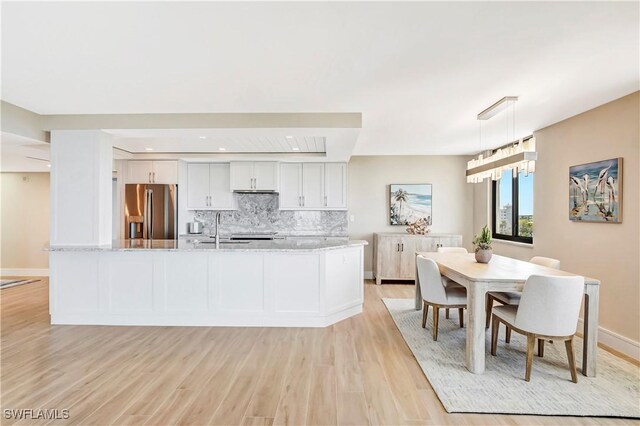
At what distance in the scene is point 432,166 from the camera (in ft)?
22.6

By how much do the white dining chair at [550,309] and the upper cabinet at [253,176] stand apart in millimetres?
4556

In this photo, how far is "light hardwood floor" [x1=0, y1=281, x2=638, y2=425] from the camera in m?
2.24

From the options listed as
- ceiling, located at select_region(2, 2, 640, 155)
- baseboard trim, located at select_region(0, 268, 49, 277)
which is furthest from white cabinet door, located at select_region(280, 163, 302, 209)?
baseboard trim, located at select_region(0, 268, 49, 277)

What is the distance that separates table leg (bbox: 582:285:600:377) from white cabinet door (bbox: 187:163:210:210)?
570cm

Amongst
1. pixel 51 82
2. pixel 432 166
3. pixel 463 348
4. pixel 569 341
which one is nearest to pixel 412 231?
pixel 432 166

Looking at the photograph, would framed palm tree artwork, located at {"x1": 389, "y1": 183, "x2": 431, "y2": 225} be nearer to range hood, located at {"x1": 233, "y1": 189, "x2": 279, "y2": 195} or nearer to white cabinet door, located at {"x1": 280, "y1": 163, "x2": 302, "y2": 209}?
white cabinet door, located at {"x1": 280, "y1": 163, "x2": 302, "y2": 209}

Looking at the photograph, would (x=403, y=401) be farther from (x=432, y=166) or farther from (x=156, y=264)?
(x=432, y=166)

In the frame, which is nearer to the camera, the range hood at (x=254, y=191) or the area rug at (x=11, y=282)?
the area rug at (x=11, y=282)

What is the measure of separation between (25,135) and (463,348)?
511 cm

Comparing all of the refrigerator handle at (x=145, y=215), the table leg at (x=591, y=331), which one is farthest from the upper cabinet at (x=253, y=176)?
the table leg at (x=591, y=331)

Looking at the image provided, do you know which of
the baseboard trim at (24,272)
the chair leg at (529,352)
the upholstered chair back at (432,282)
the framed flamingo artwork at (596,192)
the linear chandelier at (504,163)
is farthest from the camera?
the baseboard trim at (24,272)

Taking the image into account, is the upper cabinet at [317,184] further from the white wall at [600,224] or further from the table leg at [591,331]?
the table leg at [591,331]

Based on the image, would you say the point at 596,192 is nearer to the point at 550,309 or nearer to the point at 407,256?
the point at 550,309

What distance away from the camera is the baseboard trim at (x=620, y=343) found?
3.19 metres
